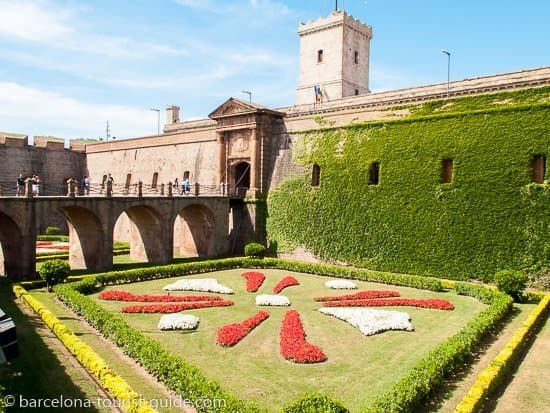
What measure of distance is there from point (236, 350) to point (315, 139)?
18.4 meters

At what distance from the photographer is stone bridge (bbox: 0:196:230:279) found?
20641 mm

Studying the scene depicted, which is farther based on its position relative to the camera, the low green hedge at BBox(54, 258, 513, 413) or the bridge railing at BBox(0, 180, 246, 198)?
the bridge railing at BBox(0, 180, 246, 198)

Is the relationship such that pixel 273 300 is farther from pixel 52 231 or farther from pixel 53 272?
pixel 52 231

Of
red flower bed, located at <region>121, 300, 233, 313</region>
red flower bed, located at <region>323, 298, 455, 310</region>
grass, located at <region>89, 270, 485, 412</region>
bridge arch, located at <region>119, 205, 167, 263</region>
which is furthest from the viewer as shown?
bridge arch, located at <region>119, 205, 167, 263</region>

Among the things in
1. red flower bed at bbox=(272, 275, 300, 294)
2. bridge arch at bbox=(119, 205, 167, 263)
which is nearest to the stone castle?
bridge arch at bbox=(119, 205, 167, 263)

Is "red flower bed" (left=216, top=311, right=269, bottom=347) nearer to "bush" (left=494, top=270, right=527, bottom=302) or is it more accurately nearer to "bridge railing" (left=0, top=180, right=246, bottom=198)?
"bush" (left=494, top=270, right=527, bottom=302)

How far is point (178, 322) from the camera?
14.6 metres

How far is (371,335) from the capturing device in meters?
14.1

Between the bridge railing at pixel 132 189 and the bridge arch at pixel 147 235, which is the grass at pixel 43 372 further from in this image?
the bridge arch at pixel 147 235

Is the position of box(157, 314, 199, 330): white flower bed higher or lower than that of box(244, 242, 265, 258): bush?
lower

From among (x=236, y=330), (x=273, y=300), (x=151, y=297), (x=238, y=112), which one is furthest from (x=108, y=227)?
(x=236, y=330)

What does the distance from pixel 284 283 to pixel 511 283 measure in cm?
928

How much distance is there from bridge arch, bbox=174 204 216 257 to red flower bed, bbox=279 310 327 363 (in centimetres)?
1571

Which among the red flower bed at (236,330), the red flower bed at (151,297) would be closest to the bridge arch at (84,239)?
the red flower bed at (151,297)
